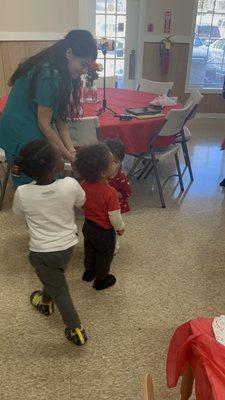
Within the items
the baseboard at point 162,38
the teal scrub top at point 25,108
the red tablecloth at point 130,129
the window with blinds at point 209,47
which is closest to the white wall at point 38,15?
the baseboard at point 162,38

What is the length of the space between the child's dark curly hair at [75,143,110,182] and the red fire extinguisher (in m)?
4.15

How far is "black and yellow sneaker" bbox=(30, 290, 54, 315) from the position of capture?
1845 mm

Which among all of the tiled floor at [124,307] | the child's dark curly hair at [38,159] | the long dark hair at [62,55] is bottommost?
the tiled floor at [124,307]

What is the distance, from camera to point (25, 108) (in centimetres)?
187

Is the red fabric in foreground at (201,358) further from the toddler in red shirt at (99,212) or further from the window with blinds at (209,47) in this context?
the window with blinds at (209,47)

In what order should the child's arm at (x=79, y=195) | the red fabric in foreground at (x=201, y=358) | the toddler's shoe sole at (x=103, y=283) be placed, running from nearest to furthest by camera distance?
the red fabric in foreground at (x=201, y=358), the child's arm at (x=79, y=195), the toddler's shoe sole at (x=103, y=283)

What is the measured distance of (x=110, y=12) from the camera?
5.06 meters

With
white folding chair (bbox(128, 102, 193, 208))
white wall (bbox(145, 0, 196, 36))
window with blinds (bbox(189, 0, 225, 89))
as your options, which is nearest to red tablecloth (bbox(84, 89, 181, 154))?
white folding chair (bbox(128, 102, 193, 208))

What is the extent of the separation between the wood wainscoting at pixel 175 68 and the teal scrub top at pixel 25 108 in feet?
12.6

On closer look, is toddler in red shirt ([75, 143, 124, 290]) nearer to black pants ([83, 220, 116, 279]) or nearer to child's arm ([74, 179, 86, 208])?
black pants ([83, 220, 116, 279])

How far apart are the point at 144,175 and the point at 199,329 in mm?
A: 2766

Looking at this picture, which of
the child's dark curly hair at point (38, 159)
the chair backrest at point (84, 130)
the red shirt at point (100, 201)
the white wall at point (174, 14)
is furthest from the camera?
the white wall at point (174, 14)

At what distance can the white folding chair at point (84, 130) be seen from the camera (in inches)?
95.0

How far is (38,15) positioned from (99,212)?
3.81 metres
